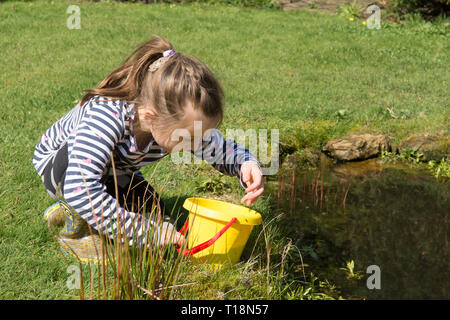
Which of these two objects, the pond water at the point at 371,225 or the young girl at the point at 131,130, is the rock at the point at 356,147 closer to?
the pond water at the point at 371,225

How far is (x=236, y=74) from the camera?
6.38 meters

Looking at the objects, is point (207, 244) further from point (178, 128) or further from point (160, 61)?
point (160, 61)

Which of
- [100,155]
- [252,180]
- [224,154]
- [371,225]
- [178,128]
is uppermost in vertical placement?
[178,128]

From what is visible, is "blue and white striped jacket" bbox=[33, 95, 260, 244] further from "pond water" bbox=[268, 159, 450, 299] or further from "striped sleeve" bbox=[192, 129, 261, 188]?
"pond water" bbox=[268, 159, 450, 299]

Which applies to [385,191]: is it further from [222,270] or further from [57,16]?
[57,16]

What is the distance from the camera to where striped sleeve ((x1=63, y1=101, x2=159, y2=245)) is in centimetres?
226

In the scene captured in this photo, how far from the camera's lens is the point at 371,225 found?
349 centimetres

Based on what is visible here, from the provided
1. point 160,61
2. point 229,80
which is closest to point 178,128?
point 160,61

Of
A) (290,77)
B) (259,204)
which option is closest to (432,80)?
(290,77)

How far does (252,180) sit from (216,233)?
418 mm

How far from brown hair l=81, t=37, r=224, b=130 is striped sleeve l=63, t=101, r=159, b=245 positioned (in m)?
0.17

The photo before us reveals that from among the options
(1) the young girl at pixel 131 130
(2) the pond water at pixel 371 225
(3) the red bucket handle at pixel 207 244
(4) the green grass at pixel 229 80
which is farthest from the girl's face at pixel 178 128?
(2) the pond water at pixel 371 225

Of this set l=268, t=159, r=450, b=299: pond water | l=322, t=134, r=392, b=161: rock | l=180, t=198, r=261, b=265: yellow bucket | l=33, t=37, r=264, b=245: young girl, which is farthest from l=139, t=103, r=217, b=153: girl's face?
l=322, t=134, r=392, b=161: rock

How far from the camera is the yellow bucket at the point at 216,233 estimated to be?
94.0 inches
